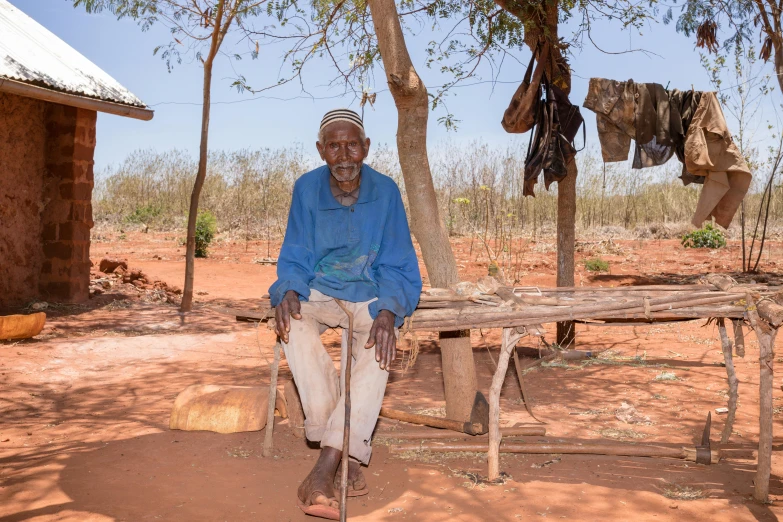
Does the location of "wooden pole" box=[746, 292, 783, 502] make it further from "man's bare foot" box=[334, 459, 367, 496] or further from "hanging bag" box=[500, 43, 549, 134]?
"hanging bag" box=[500, 43, 549, 134]

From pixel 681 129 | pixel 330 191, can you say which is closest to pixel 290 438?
pixel 330 191

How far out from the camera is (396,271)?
337 cm

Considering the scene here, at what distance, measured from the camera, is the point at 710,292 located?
3375 mm

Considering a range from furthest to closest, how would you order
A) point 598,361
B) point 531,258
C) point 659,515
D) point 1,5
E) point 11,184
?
point 531,258 → point 1,5 → point 11,184 → point 598,361 → point 659,515

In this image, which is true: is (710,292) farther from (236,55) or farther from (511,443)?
(236,55)

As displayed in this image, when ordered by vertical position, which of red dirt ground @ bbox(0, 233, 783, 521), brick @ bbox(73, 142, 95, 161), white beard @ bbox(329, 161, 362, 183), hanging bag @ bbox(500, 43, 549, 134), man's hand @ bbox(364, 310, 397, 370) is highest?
hanging bag @ bbox(500, 43, 549, 134)

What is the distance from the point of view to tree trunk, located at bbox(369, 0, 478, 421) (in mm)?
4137

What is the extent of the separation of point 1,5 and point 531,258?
9875 millimetres

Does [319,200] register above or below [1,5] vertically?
below

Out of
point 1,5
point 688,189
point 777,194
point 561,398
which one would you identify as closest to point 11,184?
point 1,5

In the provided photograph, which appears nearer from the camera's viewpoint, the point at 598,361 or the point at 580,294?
the point at 580,294

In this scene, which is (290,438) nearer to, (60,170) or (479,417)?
(479,417)

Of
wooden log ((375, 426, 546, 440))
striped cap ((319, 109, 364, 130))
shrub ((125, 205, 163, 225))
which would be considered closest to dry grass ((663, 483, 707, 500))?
wooden log ((375, 426, 546, 440))

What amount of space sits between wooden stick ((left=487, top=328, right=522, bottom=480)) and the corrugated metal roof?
5997 mm
